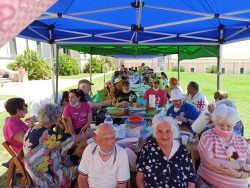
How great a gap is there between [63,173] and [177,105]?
227cm

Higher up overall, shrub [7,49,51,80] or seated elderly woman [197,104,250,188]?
shrub [7,49,51,80]

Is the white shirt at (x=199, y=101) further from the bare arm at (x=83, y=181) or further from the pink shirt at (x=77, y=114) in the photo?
the bare arm at (x=83, y=181)

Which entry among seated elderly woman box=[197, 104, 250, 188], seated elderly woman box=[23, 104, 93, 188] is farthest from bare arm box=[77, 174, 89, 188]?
seated elderly woman box=[197, 104, 250, 188]

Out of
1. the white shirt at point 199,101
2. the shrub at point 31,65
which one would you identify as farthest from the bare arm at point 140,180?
the shrub at point 31,65

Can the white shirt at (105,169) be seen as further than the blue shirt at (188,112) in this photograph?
No

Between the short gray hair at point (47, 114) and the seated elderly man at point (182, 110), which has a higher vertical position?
the short gray hair at point (47, 114)

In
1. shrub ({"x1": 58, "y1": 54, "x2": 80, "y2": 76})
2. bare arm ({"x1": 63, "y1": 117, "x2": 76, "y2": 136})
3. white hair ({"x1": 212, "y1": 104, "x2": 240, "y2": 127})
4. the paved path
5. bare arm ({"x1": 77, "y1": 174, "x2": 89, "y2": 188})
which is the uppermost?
shrub ({"x1": 58, "y1": 54, "x2": 80, "y2": 76})

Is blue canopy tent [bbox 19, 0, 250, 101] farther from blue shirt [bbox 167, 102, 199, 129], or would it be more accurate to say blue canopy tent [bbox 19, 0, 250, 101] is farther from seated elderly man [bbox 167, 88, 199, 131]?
blue shirt [bbox 167, 102, 199, 129]

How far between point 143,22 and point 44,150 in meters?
2.92

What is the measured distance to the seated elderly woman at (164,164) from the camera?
8.00 ft

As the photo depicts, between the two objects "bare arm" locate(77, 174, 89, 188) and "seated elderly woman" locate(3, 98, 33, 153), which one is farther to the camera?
"seated elderly woman" locate(3, 98, 33, 153)

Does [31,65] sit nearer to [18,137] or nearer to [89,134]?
[18,137]

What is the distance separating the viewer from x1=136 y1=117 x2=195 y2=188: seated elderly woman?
244 cm

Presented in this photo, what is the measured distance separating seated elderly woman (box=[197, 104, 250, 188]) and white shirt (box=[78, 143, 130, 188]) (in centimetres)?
84
